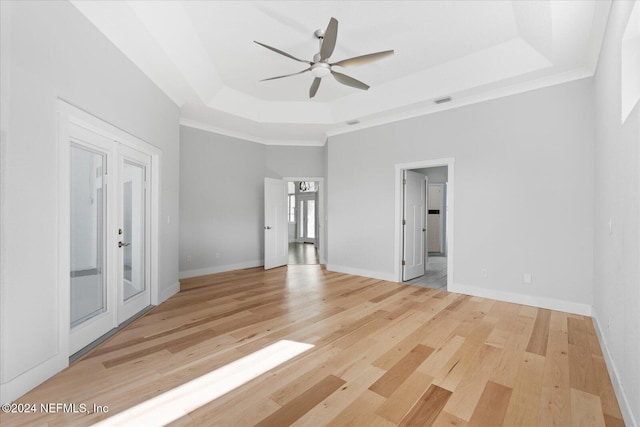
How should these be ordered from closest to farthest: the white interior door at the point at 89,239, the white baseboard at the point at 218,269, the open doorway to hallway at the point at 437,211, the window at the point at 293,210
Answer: the white interior door at the point at 89,239 < the white baseboard at the point at 218,269 < the open doorway to hallway at the point at 437,211 < the window at the point at 293,210

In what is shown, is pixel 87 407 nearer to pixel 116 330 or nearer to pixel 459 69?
pixel 116 330

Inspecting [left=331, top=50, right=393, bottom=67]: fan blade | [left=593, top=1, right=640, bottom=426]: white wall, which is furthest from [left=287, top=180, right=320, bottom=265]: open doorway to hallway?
[left=593, top=1, right=640, bottom=426]: white wall

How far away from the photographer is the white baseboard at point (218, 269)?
555 cm

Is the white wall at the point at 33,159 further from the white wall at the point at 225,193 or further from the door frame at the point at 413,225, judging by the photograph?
the door frame at the point at 413,225

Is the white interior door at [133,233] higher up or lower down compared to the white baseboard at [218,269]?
higher up

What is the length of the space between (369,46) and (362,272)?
156 inches

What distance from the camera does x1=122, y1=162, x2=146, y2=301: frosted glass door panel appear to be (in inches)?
134

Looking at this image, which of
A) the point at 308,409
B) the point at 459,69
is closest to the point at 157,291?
the point at 308,409

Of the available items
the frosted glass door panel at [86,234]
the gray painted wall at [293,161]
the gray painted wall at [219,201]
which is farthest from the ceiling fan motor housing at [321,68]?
the gray painted wall at [293,161]

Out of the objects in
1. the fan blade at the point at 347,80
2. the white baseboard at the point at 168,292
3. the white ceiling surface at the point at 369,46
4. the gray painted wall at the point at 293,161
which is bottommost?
the white baseboard at the point at 168,292

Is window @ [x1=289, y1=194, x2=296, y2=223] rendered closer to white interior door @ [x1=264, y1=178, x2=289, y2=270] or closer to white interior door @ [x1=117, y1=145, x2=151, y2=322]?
white interior door @ [x1=264, y1=178, x2=289, y2=270]

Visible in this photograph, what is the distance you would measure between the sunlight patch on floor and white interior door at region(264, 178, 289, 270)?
3.90m

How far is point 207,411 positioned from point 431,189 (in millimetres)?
8528

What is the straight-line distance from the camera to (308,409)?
1.81 metres
